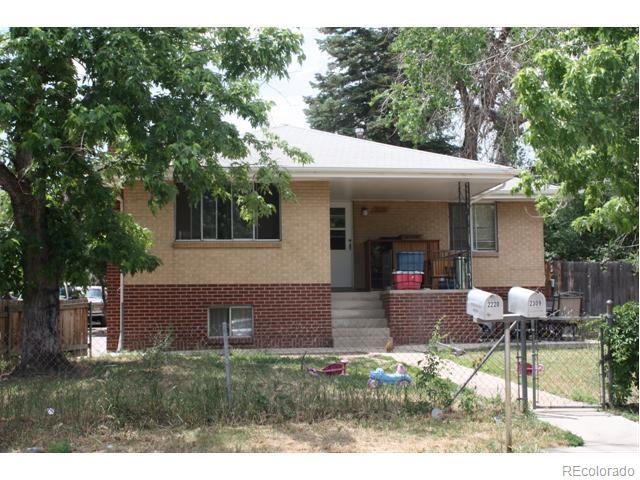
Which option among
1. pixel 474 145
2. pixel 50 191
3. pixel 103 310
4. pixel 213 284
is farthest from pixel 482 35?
pixel 103 310

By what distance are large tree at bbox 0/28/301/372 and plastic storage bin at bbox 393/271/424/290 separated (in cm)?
417

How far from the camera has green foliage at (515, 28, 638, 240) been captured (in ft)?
25.0

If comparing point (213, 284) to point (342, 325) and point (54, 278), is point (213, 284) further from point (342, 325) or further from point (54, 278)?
point (54, 278)

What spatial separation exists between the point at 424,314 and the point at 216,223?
4.91m

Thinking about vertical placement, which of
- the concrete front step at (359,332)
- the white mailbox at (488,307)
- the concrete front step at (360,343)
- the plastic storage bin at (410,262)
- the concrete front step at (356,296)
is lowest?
the concrete front step at (360,343)

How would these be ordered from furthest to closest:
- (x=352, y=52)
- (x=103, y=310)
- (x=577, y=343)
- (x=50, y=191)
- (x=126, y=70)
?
(x=352, y=52), (x=103, y=310), (x=577, y=343), (x=50, y=191), (x=126, y=70)

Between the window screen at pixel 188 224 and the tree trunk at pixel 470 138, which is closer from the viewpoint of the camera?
the window screen at pixel 188 224

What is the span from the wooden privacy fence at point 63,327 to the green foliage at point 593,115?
8.97 m

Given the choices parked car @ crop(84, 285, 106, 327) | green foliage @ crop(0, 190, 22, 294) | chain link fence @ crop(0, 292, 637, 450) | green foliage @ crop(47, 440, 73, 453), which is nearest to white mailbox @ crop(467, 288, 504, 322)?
chain link fence @ crop(0, 292, 637, 450)

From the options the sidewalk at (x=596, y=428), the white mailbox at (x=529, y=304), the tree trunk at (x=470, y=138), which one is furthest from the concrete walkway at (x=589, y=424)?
the tree trunk at (x=470, y=138)

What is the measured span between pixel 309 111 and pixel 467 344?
913 inches

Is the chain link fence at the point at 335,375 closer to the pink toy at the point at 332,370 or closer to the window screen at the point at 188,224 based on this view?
the pink toy at the point at 332,370

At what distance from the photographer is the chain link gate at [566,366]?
29.2 feet

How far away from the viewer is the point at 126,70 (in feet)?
29.9
